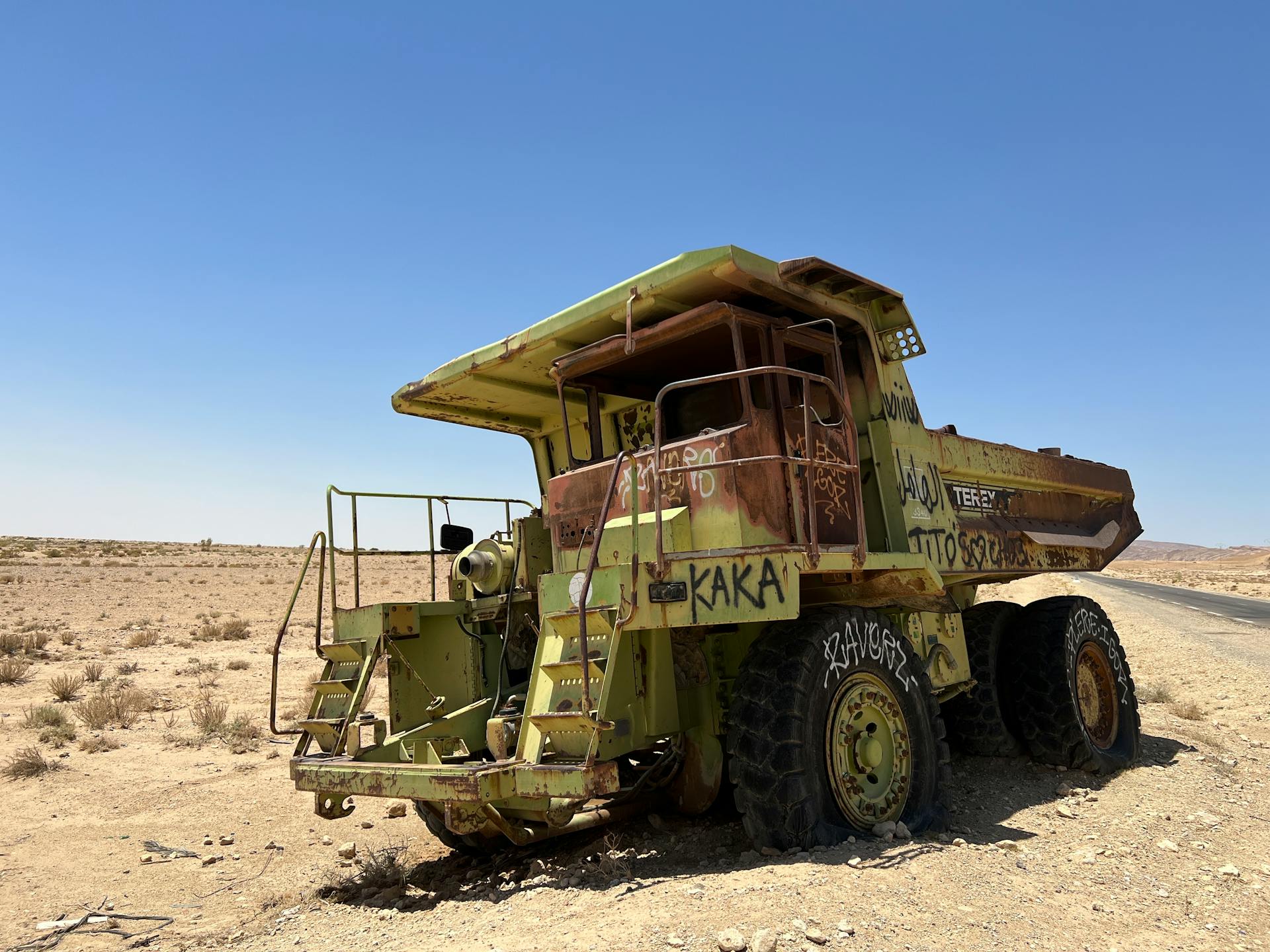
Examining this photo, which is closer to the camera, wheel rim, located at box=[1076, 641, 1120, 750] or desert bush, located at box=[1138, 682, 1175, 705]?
wheel rim, located at box=[1076, 641, 1120, 750]

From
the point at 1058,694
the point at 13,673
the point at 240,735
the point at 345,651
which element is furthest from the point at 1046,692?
the point at 13,673

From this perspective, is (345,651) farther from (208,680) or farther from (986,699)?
(208,680)

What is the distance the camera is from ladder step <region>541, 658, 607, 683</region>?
16.1 feet

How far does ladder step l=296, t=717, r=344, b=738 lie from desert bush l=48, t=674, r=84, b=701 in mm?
9875

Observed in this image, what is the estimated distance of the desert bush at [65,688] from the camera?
13711 millimetres

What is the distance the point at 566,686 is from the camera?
5.06 m

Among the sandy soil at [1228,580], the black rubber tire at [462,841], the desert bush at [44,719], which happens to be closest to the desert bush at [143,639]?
the desert bush at [44,719]

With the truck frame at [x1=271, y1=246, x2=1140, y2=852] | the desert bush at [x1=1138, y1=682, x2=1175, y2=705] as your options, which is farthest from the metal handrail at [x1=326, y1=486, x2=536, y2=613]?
the desert bush at [x1=1138, y1=682, x2=1175, y2=705]

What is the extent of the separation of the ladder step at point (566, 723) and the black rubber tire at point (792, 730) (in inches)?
34.3

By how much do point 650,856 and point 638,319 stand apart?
3.50m

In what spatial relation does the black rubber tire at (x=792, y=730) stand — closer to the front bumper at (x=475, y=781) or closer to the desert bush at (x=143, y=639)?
the front bumper at (x=475, y=781)

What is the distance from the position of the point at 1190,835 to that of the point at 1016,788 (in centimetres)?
195

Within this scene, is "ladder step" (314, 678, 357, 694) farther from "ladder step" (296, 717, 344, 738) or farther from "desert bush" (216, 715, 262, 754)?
"desert bush" (216, 715, 262, 754)

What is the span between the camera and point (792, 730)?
491cm
